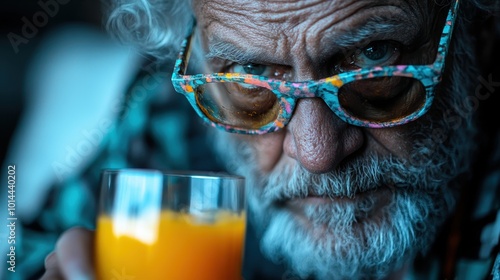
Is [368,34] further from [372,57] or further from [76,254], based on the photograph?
[76,254]

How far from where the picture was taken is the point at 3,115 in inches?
71.6

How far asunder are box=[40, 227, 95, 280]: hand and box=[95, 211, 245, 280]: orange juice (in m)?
0.09

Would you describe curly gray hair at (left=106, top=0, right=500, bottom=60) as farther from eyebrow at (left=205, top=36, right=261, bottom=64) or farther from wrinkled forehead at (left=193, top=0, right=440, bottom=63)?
wrinkled forehead at (left=193, top=0, right=440, bottom=63)

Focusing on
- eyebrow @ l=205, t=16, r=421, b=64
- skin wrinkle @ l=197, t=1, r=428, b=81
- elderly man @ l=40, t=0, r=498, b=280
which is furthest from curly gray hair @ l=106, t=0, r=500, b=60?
eyebrow @ l=205, t=16, r=421, b=64

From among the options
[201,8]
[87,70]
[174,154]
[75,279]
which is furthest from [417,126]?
[87,70]

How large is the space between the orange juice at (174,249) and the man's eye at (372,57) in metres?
0.36

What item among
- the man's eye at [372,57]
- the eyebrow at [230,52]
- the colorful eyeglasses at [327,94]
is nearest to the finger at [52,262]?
the colorful eyeglasses at [327,94]

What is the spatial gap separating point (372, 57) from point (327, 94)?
13 cm

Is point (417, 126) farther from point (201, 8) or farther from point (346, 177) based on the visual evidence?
point (201, 8)

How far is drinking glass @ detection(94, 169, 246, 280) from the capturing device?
0.88 m

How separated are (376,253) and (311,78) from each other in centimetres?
42

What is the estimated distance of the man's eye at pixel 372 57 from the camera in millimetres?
975

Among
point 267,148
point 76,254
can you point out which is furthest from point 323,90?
point 76,254

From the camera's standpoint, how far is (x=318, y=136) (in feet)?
3.12
